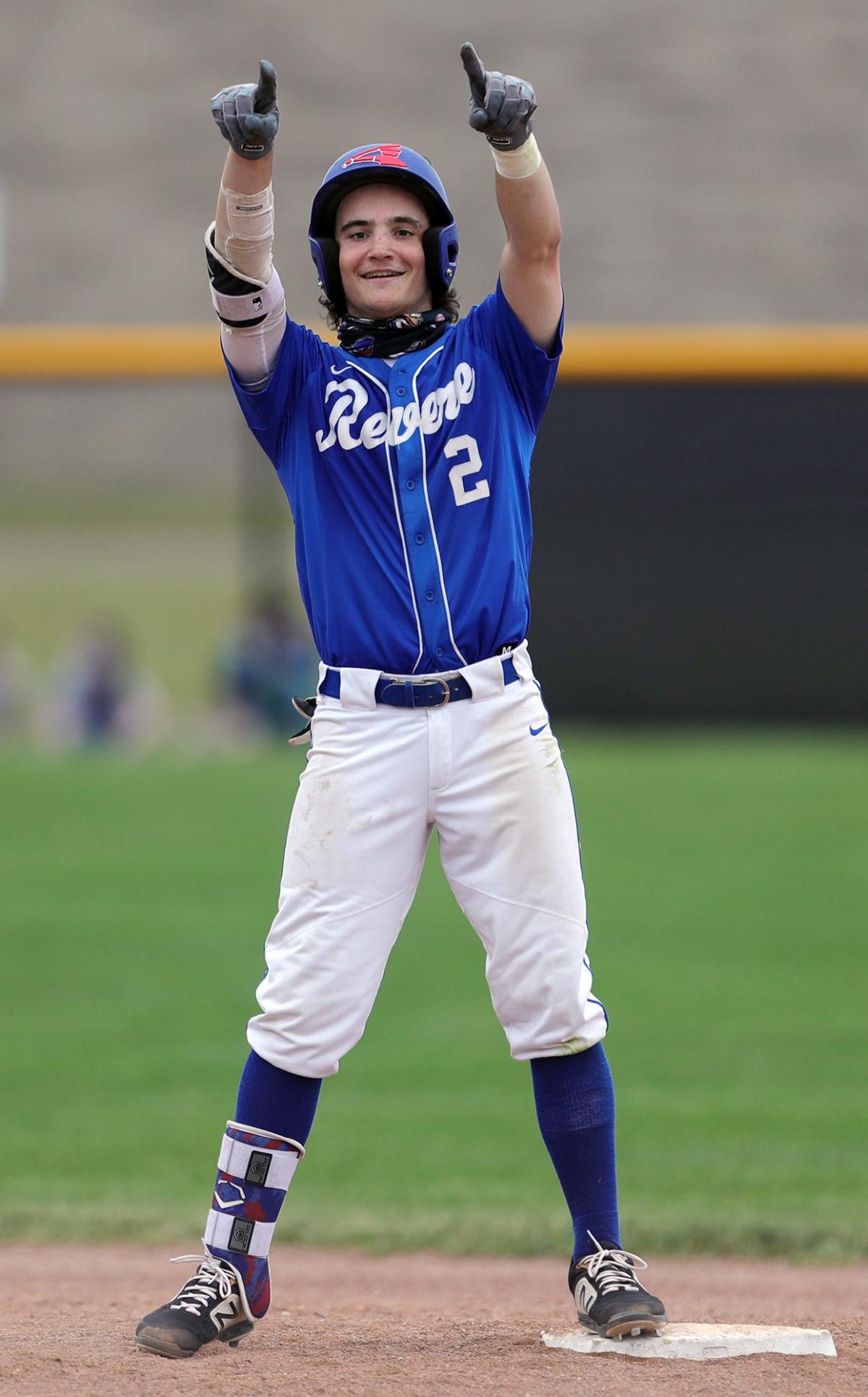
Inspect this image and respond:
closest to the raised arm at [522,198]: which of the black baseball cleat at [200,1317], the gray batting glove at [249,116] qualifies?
the gray batting glove at [249,116]

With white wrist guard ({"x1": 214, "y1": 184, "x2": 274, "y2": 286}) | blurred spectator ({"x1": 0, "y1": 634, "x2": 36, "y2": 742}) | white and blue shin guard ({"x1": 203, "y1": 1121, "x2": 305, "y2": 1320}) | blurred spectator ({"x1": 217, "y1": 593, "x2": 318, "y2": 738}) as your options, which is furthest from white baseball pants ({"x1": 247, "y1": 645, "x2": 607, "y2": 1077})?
blurred spectator ({"x1": 0, "y1": 634, "x2": 36, "y2": 742})

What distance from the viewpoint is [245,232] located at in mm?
3014

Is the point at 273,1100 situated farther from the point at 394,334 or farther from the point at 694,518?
the point at 694,518

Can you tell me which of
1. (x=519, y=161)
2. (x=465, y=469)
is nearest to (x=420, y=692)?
(x=465, y=469)

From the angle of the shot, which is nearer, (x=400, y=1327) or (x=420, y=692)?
(x=420, y=692)

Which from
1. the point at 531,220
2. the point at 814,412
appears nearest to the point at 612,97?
the point at 814,412

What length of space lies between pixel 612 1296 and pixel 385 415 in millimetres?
1609

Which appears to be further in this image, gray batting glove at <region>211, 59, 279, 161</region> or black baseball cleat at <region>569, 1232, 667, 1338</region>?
black baseball cleat at <region>569, 1232, 667, 1338</region>

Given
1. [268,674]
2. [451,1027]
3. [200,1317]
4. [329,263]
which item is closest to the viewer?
[200,1317]

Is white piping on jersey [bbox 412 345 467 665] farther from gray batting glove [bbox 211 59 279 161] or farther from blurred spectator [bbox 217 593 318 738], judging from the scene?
blurred spectator [bbox 217 593 318 738]

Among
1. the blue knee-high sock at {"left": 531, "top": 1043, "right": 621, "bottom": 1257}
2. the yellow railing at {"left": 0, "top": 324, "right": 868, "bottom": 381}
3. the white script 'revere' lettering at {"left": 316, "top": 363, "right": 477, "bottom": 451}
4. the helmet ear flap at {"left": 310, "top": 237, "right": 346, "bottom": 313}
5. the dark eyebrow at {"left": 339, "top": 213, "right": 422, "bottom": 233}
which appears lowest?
the blue knee-high sock at {"left": 531, "top": 1043, "right": 621, "bottom": 1257}

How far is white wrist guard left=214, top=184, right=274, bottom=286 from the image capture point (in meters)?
3.00

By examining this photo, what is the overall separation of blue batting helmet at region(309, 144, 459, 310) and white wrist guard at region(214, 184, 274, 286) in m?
0.12

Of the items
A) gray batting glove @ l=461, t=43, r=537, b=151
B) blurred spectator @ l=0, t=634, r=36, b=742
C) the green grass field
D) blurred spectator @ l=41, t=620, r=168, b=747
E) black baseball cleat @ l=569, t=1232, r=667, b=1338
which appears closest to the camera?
gray batting glove @ l=461, t=43, r=537, b=151
